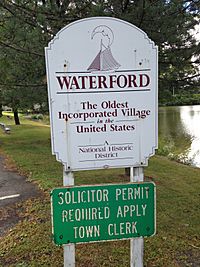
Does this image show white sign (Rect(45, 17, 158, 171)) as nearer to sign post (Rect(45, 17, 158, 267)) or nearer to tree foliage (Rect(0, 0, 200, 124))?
sign post (Rect(45, 17, 158, 267))

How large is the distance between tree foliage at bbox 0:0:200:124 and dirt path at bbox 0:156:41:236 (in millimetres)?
2169

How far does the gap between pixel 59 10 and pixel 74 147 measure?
2.83 m

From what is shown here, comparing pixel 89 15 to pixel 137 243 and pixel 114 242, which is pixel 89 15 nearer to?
Result: pixel 114 242

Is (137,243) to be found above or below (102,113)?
below

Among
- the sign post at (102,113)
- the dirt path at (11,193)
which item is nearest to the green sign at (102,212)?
the sign post at (102,113)

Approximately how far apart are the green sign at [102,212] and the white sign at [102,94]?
200 millimetres

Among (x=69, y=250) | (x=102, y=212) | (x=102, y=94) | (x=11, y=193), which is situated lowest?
(x=11, y=193)

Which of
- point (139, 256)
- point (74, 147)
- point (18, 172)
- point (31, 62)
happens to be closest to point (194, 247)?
point (139, 256)

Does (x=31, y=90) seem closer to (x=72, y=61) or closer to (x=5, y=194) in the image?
(x=5, y=194)

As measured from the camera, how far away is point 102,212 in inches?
94.4

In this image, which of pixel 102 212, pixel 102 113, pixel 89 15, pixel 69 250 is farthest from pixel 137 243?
pixel 89 15

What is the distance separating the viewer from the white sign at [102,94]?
2273mm

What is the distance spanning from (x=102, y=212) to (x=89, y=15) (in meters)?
3.06

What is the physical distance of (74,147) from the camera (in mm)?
2359
